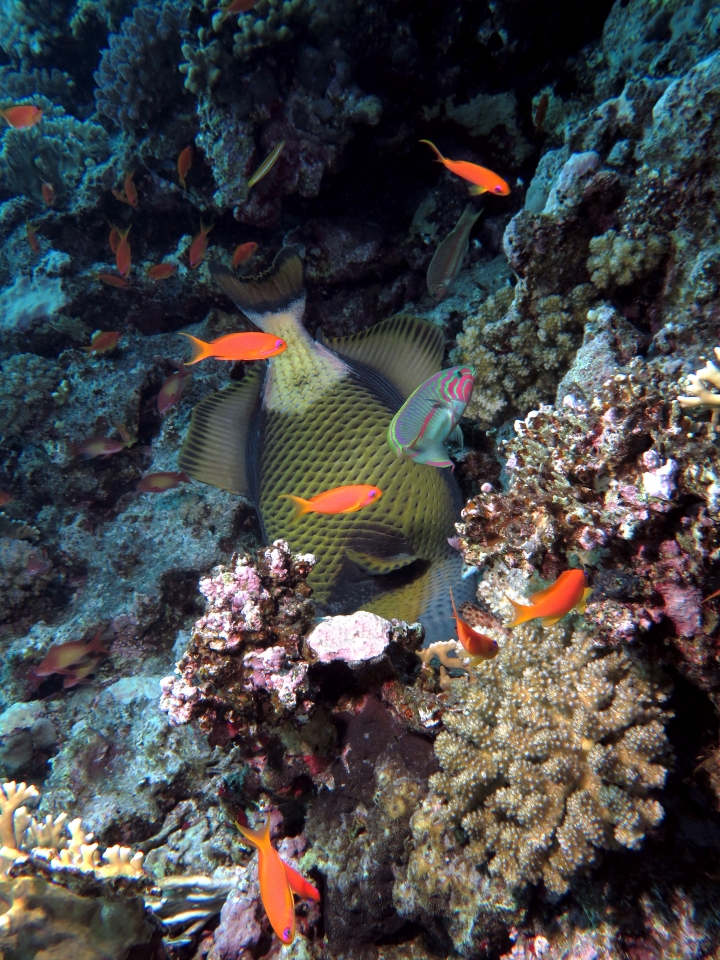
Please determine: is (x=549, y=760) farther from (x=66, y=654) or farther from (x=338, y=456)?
(x=66, y=654)

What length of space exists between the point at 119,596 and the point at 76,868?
300 centimetres

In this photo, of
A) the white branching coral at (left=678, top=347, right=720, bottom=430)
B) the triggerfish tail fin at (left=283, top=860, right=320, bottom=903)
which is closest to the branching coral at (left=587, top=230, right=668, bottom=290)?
the white branching coral at (left=678, top=347, right=720, bottom=430)

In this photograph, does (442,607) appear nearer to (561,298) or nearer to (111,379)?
(561,298)

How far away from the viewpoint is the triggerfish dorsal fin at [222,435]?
3.57 meters

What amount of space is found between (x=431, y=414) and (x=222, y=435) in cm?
174

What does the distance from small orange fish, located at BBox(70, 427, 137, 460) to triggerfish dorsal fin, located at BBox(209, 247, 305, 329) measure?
8.05ft

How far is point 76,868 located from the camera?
2031 mm

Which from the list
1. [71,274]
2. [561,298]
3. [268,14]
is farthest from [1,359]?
[561,298]

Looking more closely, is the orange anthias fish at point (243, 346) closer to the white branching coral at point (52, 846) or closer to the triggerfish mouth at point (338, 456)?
the triggerfish mouth at point (338, 456)

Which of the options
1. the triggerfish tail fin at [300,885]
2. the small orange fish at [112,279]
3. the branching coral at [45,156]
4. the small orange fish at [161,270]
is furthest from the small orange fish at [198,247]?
the triggerfish tail fin at [300,885]

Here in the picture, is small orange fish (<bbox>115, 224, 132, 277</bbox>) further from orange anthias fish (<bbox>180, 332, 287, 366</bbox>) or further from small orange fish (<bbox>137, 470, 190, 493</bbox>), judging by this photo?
orange anthias fish (<bbox>180, 332, 287, 366</bbox>)

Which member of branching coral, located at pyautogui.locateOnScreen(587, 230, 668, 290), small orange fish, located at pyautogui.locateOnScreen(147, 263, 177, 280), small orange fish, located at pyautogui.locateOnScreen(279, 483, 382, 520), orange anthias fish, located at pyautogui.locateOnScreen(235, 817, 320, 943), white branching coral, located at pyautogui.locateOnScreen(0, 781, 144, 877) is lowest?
white branching coral, located at pyautogui.locateOnScreen(0, 781, 144, 877)

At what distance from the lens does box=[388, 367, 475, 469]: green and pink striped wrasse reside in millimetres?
2562

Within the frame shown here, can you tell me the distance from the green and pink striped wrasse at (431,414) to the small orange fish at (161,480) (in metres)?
2.89
